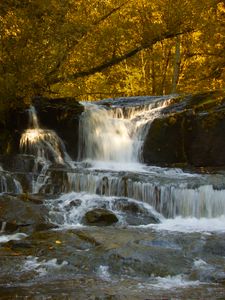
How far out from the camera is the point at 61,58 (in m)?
13.8

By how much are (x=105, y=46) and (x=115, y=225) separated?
27.7 feet

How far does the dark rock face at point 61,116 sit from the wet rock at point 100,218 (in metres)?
5.62

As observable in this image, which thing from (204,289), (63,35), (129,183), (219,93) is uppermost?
(63,35)

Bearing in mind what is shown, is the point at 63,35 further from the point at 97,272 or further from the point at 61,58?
the point at 97,272

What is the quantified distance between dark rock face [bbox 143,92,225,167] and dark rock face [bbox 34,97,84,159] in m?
2.43

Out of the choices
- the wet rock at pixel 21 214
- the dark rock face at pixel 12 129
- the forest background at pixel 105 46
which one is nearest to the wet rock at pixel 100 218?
the wet rock at pixel 21 214

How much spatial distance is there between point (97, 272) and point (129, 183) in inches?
190

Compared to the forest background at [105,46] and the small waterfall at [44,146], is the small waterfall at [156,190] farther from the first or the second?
the forest background at [105,46]

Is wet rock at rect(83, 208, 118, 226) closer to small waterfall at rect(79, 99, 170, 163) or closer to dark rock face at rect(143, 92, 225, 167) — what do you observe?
dark rock face at rect(143, 92, 225, 167)

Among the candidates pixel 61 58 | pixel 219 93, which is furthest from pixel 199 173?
pixel 61 58

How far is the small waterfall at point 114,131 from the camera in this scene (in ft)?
50.2

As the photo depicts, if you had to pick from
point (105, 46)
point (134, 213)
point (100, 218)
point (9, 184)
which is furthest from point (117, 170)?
point (105, 46)

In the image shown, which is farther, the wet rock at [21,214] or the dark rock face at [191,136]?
the dark rock face at [191,136]

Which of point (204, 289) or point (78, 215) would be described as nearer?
point (204, 289)
